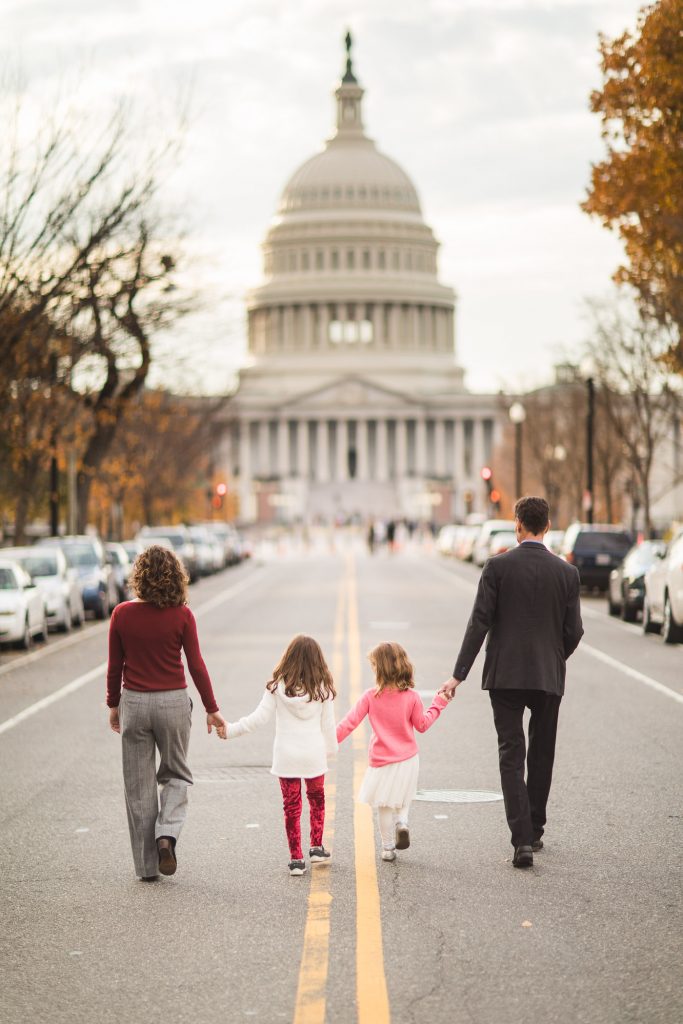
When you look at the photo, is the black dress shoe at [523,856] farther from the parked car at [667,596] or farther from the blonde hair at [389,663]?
the parked car at [667,596]

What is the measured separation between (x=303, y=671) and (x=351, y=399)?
149909 millimetres

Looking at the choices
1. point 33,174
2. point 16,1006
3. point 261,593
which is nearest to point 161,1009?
point 16,1006

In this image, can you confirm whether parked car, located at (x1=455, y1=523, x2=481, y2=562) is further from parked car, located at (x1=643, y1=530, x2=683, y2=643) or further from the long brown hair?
the long brown hair

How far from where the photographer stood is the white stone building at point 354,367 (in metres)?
156

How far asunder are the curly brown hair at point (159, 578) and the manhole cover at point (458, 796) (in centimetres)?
299

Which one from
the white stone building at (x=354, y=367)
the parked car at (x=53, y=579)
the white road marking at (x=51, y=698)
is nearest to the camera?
the white road marking at (x=51, y=698)

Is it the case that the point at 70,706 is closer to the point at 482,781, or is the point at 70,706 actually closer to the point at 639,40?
the point at 482,781

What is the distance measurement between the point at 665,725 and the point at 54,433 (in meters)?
25.1

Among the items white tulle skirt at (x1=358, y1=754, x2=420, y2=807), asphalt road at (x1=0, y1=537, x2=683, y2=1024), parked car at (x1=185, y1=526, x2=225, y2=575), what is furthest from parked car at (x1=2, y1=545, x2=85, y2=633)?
parked car at (x1=185, y1=526, x2=225, y2=575)

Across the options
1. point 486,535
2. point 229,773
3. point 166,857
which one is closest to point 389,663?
point 166,857

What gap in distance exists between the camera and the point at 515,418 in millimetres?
58969

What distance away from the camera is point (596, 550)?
36.7 metres

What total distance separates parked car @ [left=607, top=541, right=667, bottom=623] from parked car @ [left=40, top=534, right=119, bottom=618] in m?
9.02

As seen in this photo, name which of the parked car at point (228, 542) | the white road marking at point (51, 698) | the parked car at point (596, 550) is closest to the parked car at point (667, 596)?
the white road marking at point (51, 698)
